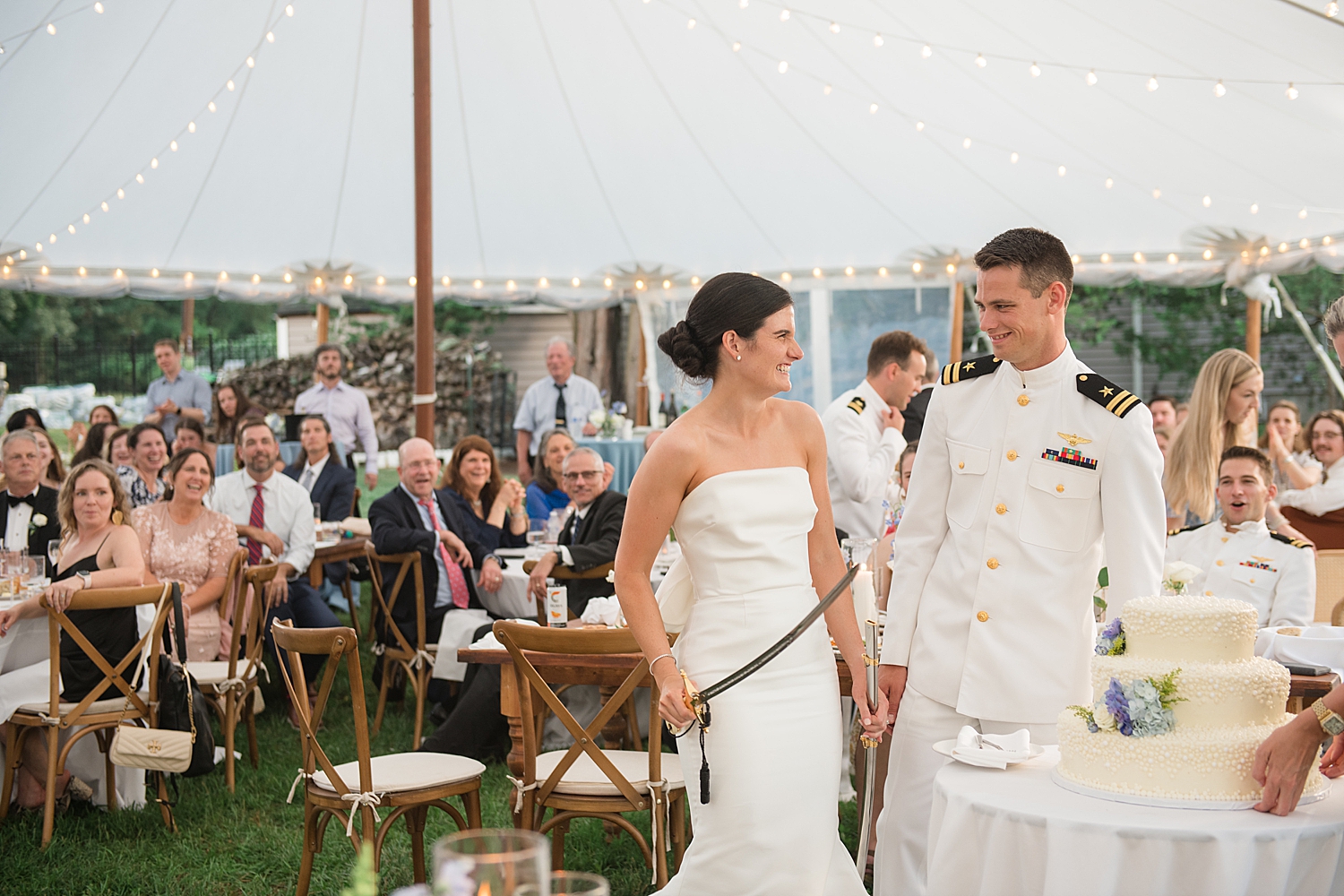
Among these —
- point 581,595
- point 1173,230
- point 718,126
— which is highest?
point 718,126

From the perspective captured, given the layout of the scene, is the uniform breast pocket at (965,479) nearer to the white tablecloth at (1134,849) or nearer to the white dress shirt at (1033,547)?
the white dress shirt at (1033,547)

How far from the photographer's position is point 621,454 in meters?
10.1

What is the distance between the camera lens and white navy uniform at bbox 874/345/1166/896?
94.8 inches

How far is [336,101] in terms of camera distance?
984 cm

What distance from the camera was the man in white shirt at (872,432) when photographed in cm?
520

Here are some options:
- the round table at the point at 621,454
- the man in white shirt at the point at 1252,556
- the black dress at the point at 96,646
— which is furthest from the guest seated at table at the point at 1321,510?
the black dress at the point at 96,646

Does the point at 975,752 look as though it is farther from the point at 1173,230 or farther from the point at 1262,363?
the point at 1262,363

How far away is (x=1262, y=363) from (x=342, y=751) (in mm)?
13921

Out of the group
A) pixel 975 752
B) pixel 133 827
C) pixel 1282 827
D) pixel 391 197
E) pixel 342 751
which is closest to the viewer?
pixel 1282 827

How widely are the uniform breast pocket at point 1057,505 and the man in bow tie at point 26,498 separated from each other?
518 cm

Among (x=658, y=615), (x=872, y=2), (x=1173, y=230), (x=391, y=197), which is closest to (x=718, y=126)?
(x=872, y=2)

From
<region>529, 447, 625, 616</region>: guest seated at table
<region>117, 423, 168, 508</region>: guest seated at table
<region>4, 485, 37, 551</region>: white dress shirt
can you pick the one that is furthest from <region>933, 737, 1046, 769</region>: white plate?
<region>117, 423, 168, 508</region>: guest seated at table

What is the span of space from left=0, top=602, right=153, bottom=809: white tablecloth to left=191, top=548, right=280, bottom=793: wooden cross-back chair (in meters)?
0.38

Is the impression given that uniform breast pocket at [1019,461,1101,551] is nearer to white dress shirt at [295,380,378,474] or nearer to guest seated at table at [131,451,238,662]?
guest seated at table at [131,451,238,662]
